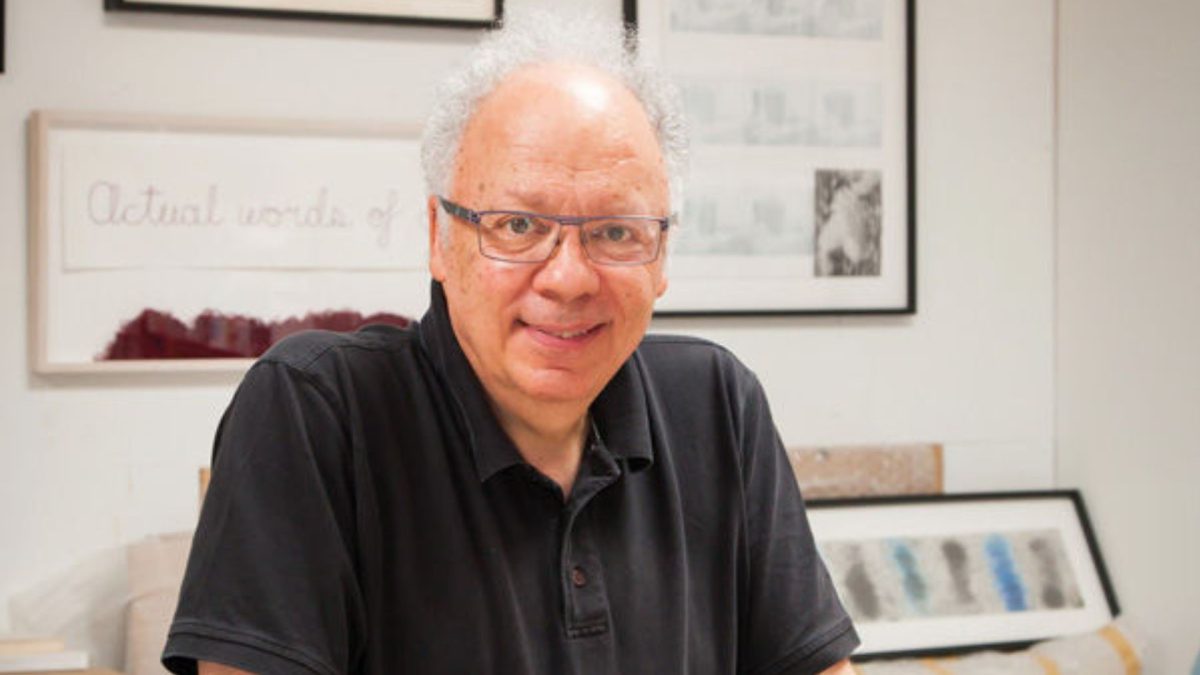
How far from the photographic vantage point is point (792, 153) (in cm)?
249

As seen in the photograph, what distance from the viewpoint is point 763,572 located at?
1354mm

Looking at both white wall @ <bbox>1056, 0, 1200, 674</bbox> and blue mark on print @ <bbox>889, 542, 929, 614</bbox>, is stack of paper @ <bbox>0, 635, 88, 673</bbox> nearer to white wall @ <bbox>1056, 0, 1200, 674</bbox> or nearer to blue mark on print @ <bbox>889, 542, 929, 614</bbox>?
blue mark on print @ <bbox>889, 542, 929, 614</bbox>

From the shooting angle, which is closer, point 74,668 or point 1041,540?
point 74,668

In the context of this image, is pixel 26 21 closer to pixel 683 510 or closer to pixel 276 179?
pixel 276 179

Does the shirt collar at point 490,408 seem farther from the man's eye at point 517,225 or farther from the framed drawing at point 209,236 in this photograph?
the framed drawing at point 209,236

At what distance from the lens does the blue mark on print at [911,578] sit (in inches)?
94.0

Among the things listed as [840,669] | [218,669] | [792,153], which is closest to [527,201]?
[218,669]

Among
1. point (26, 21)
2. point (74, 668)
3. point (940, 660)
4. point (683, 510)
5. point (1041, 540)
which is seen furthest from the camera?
point (1041, 540)

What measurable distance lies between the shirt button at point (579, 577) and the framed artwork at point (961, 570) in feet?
4.01

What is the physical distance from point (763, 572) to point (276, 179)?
120cm

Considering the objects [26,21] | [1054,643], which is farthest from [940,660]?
[26,21]

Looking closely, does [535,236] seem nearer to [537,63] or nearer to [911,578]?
[537,63]

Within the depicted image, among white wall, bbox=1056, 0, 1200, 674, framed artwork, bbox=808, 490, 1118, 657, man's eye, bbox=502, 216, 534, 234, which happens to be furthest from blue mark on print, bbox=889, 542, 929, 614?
man's eye, bbox=502, 216, 534, 234

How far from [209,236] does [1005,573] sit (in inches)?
58.6
